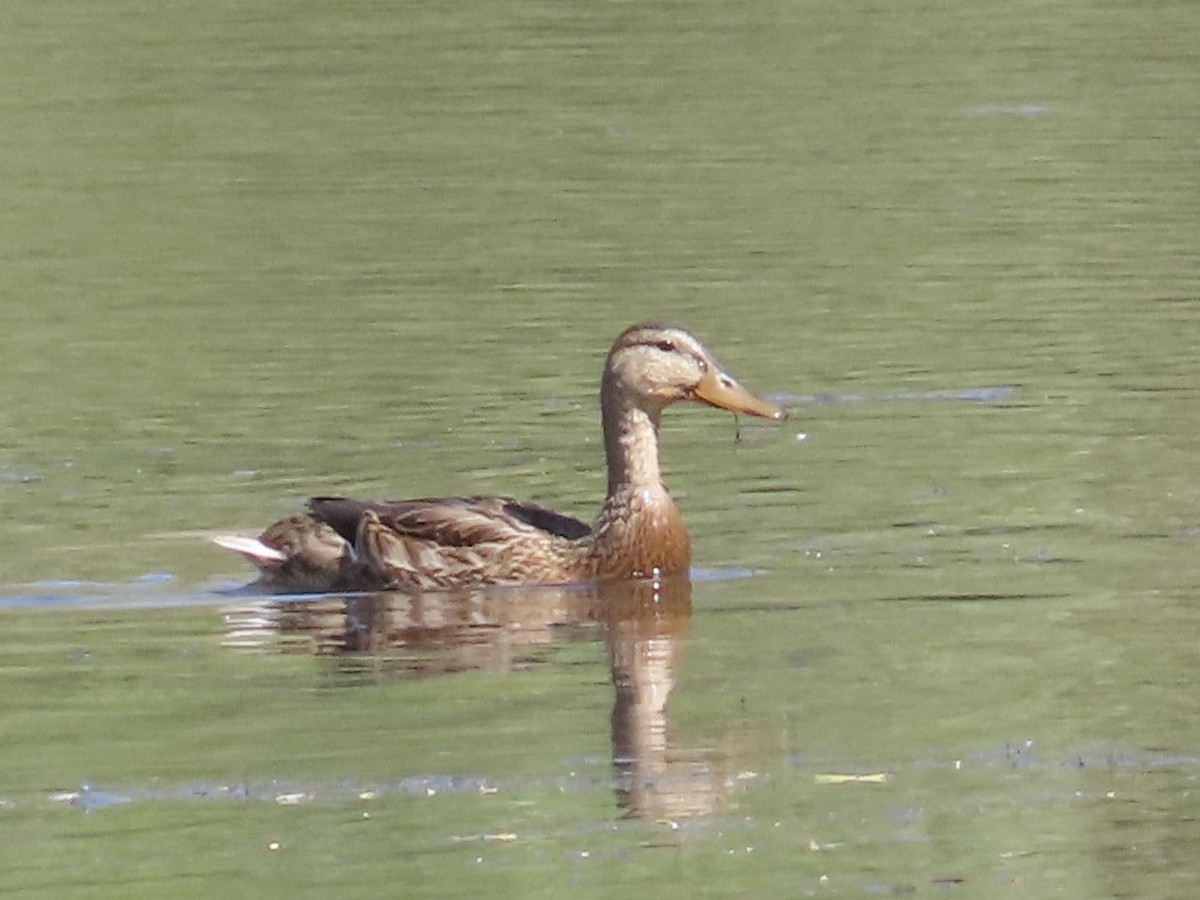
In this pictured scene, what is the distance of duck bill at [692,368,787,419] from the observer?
40.9 feet

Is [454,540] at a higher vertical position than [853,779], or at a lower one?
higher

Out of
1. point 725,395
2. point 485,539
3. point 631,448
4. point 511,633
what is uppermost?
point 725,395

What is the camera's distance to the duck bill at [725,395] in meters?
12.5

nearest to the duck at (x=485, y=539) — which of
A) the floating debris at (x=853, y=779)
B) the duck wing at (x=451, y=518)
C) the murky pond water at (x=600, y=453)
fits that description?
the duck wing at (x=451, y=518)

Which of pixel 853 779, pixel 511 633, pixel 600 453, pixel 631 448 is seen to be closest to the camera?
pixel 853 779

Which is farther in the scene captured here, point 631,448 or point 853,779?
point 631,448

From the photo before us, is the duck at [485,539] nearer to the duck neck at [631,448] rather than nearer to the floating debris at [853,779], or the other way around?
the duck neck at [631,448]

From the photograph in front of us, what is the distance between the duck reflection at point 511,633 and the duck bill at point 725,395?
79 cm

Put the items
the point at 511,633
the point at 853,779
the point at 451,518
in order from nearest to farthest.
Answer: the point at 853,779
the point at 511,633
the point at 451,518

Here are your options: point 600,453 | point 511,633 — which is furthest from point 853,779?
point 600,453

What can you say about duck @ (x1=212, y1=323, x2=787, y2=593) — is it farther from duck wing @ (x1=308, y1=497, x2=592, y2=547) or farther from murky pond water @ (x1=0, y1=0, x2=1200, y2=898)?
murky pond water @ (x1=0, y1=0, x2=1200, y2=898)

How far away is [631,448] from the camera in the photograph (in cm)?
1248

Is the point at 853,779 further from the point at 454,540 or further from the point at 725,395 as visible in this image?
the point at 725,395

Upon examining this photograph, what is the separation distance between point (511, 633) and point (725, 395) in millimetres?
1671
